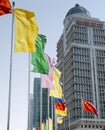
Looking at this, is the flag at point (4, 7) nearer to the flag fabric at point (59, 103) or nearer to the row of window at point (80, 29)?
the flag fabric at point (59, 103)

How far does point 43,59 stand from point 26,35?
5.17 m

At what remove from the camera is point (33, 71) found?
2580 centimetres

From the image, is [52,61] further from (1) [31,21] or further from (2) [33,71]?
(1) [31,21]

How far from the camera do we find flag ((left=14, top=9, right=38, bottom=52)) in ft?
69.7

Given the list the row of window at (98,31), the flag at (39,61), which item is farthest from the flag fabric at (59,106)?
the row of window at (98,31)

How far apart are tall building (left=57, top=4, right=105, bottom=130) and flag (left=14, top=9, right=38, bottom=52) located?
85.2m

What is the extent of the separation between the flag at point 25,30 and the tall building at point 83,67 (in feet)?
280

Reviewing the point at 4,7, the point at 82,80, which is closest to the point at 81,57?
the point at 82,80

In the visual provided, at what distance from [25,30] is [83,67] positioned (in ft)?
325

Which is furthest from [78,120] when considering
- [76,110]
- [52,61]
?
[52,61]

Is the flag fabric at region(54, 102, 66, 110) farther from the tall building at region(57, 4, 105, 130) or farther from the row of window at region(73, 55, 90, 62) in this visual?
the row of window at region(73, 55, 90, 62)

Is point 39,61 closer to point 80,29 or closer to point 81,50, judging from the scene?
point 81,50

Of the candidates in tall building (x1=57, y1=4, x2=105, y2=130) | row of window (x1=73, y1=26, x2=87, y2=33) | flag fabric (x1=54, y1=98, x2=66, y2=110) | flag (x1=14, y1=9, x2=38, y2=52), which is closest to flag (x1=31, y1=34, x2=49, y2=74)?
flag (x1=14, y1=9, x2=38, y2=52)

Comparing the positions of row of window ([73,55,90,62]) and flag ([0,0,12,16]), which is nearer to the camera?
flag ([0,0,12,16])
